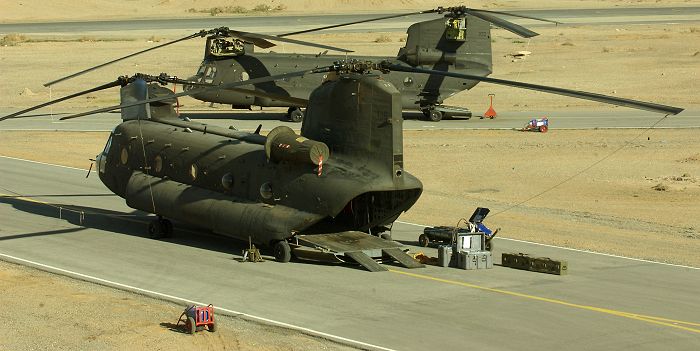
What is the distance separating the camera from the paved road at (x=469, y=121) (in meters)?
51.8

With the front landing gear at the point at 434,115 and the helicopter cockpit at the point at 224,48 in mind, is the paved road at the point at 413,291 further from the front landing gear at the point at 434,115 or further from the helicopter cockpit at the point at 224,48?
the front landing gear at the point at 434,115

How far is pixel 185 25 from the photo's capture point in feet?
334

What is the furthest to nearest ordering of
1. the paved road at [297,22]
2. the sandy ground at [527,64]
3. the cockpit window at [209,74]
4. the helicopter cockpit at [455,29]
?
the paved road at [297,22], the sandy ground at [527,64], the helicopter cockpit at [455,29], the cockpit window at [209,74]

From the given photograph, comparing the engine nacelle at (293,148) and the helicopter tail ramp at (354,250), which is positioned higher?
the engine nacelle at (293,148)

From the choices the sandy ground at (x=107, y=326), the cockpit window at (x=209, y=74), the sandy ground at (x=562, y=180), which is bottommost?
the sandy ground at (x=107, y=326)

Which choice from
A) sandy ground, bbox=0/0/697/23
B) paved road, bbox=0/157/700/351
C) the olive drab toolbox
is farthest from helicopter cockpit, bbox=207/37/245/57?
sandy ground, bbox=0/0/697/23

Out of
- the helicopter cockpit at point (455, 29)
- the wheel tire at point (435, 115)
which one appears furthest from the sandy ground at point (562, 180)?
the helicopter cockpit at point (455, 29)

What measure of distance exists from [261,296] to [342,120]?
218 inches

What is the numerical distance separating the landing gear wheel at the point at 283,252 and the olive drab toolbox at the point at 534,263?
5.22 meters

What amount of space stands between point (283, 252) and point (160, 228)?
498 cm

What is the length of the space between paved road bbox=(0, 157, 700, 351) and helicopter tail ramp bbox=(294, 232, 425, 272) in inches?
12.9

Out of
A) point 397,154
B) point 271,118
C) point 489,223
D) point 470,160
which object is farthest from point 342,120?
point 271,118

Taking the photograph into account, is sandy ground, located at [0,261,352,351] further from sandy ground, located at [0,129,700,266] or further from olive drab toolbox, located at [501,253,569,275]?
sandy ground, located at [0,129,700,266]

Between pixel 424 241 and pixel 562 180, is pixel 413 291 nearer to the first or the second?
pixel 424 241
